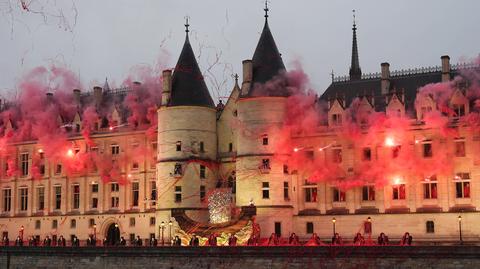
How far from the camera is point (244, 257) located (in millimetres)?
51906

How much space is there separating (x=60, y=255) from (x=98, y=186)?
16370 millimetres

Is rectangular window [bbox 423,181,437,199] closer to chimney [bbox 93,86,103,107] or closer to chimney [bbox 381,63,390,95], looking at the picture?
chimney [bbox 381,63,390,95]

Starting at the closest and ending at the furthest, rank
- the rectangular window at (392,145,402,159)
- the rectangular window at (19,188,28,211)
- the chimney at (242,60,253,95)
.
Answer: the rectangular window at (392,145,402,159) → the chimney at (242,60,253,95) → the rectangular window at (19,188,28,211)

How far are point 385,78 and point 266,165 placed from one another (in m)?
11.9

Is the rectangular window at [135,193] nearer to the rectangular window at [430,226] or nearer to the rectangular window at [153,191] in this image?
the rectangular window at [153,191]

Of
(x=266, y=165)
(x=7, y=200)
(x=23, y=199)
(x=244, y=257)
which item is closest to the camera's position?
(x=244, y=257)

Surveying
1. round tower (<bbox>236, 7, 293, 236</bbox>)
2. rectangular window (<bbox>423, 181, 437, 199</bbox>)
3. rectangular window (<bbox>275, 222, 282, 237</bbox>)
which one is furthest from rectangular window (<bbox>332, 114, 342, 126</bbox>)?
rectangular window (<bbox>275, 222, 282, 237</bbox>)

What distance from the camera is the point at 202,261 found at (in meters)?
53.4

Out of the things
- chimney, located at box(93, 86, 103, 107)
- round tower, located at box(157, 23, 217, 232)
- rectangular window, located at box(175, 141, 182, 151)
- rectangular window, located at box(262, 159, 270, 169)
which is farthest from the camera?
chimney, located at box(93, 86, 103, 107)

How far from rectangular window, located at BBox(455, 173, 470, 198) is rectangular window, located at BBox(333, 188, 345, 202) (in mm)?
8769

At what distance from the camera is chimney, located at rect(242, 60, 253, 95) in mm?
66312

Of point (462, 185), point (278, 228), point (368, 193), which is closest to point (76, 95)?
point (278, 228)

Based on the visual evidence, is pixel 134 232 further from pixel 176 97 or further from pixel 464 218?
pixel 464 218

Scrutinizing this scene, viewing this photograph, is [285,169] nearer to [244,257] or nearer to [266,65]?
[266,65]
